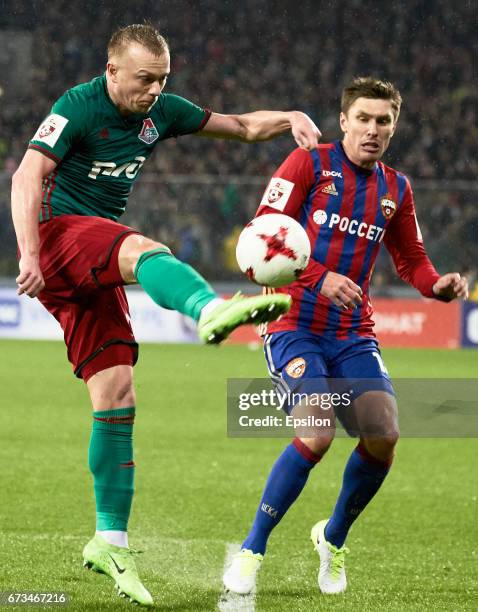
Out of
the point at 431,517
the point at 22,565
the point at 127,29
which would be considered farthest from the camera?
the point at 431,517

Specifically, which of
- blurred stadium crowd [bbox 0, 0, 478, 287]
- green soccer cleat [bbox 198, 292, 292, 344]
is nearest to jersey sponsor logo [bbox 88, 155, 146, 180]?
green soccer cleat [bbox 198, 292, 292, 344]

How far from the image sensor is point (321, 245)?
197 inches

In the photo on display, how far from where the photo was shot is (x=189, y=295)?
12.3 feet

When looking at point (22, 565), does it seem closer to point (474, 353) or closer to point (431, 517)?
point (431, 517)

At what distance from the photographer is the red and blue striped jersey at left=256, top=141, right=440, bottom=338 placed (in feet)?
16.3

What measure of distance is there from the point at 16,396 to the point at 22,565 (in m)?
6.61

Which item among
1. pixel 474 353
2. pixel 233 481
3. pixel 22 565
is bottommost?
pixel 474 353

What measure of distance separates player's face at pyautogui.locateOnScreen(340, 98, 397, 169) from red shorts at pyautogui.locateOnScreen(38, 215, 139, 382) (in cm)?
126

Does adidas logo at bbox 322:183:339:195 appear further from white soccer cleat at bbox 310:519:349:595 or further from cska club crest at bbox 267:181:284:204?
white soccer cleat at bbox 310:519:349:595

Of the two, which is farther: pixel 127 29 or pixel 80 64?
pixel 80 64

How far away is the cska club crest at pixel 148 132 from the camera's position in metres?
4.54

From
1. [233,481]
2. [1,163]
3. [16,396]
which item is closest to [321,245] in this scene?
[233,481]

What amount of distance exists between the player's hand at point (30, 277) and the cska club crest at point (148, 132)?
31.9 inches

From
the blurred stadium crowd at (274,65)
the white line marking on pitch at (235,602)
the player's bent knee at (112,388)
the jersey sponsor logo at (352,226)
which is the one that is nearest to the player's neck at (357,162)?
the jersey sponsor logo at (352,226)
